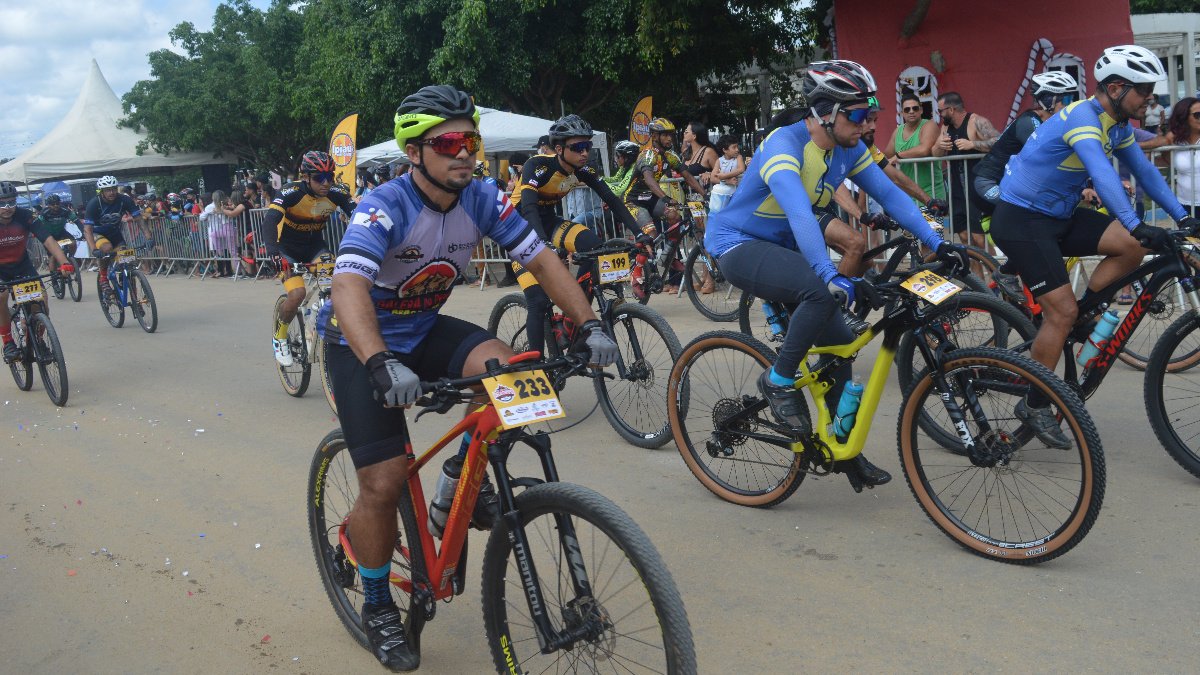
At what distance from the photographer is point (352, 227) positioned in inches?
143

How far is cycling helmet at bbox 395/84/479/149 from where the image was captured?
12.2 feet

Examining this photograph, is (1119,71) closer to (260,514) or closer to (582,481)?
(582,481)

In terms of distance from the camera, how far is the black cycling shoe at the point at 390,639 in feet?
12.6

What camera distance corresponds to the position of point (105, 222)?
1438 cm

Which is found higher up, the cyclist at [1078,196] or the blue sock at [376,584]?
the cyclist at [1078,196]

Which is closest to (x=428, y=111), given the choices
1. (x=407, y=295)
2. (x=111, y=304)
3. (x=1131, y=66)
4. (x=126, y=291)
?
(x=407, y=295)

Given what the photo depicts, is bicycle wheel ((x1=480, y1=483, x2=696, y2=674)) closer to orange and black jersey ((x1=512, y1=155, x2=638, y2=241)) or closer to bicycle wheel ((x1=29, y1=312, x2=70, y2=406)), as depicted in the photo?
orange and black jersey ((x1=512, y1=155, x2=638, y2=241))

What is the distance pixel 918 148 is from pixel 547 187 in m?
4.99

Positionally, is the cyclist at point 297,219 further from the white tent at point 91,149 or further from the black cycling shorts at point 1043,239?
the white tent at point 91,149

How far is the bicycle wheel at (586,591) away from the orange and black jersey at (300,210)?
624 cm

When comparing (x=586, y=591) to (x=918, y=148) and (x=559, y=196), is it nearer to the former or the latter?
(x=559, y=196)

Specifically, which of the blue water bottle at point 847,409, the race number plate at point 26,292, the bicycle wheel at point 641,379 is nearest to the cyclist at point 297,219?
the race number plate at point 26,292

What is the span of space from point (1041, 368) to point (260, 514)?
13.5 ft

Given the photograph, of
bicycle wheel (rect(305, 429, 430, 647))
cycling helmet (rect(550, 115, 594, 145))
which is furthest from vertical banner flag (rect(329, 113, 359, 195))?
bicycle wheel (rect(305, 429, 430, 647))
